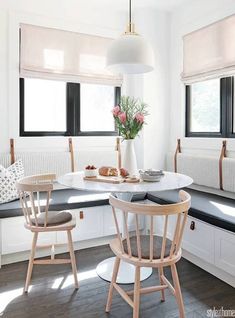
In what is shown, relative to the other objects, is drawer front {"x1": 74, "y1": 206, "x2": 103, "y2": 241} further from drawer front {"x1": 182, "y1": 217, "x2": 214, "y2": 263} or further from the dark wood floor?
drawer front {"x1": 182, "y1": 217, "x2": 214, "y2": 263}

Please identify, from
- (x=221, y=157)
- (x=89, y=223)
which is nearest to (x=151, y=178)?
(x=89, y=223)

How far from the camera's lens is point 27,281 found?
226 centimetres

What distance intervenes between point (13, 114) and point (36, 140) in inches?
15.0

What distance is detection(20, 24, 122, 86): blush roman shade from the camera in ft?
11.1

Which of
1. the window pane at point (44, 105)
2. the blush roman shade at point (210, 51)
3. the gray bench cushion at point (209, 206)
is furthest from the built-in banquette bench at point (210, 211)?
the window pane at point (44, 105)

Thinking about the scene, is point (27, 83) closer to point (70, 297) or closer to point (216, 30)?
point (216, 30)

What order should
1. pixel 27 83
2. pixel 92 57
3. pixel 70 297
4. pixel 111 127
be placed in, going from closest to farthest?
pixel 70 297
pixel 27 83
pixel 92 57
pixel 111 127

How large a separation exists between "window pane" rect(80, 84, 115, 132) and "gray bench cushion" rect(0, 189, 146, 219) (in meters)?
0.97

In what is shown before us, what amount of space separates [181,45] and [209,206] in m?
2.14

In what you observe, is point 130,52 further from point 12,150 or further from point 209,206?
point 12,150

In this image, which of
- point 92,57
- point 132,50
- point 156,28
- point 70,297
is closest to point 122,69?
point 132,50

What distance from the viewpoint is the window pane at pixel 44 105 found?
351cm

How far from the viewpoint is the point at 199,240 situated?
2611 mm

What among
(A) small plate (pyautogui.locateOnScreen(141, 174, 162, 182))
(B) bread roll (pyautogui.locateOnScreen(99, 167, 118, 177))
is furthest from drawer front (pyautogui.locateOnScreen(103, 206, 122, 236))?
(A) small plate (pyautogui.locateOnScreen(141, 174, 162, 182))
